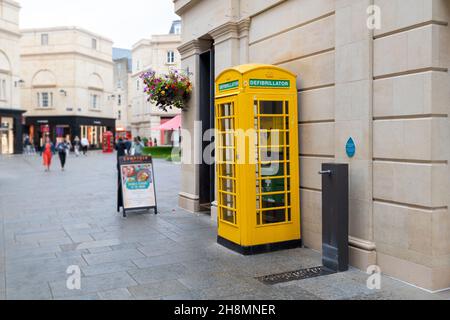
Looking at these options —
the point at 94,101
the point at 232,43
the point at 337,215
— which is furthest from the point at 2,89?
the point at 337,215

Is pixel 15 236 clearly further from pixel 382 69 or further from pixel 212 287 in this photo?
pixel 382 69

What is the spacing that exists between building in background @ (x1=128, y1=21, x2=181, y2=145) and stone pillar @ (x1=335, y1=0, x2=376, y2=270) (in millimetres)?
41631

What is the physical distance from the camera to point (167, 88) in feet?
32.3

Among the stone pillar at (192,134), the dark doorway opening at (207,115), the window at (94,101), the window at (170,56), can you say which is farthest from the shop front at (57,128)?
the dark doorway opening at (207,115)

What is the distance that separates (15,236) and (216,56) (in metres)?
5.16

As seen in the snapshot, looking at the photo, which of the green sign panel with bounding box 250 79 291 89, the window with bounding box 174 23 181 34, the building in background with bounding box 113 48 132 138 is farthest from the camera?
the building in background with bounding box 113 48 132 138

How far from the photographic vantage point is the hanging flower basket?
9.75m

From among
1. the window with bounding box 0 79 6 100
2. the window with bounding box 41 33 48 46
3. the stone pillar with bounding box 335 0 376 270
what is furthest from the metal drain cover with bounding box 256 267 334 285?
the window with bounding box 41 33 48 46

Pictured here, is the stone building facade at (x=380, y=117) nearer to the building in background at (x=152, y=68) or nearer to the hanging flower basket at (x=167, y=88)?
the hanging flower basket at (x=167, y=88)

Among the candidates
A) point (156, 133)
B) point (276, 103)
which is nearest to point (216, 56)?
point (276, 103)

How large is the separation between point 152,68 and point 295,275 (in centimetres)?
5206

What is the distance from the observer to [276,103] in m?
6.62

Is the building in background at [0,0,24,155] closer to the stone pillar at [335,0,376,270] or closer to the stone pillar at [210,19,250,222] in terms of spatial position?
the stone pillar at [210,19,250,222]

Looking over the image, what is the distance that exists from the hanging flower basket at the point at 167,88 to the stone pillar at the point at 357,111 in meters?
4.70
